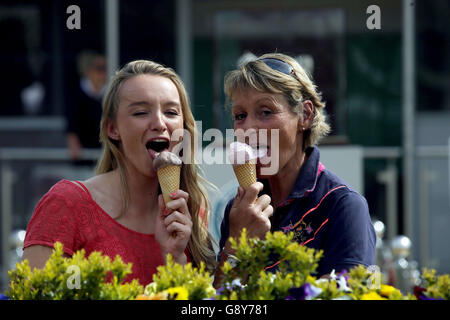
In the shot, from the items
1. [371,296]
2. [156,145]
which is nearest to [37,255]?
[156,145]

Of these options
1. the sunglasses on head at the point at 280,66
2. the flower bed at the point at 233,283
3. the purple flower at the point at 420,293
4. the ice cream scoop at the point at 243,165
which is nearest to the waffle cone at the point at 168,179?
the ice cream scoop at the point at 243,165

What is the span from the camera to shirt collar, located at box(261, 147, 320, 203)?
2664 mm

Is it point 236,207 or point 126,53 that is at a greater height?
point 126,53

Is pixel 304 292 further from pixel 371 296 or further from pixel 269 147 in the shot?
pixel 269 147

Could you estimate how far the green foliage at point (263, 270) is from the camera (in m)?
1.71

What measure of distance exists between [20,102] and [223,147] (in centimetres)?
358

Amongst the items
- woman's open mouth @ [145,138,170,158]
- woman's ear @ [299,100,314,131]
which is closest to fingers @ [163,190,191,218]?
woman's open mouth @ [145,138,170,158]

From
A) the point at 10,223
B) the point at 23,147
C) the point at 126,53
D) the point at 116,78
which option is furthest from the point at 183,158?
the point at 23,147

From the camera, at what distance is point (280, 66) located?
273cm

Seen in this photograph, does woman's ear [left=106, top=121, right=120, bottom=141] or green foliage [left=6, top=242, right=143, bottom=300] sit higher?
woman's ear [left=106, top=121, right=120, bottom=141]

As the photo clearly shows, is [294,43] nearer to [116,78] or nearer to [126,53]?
[126,53]

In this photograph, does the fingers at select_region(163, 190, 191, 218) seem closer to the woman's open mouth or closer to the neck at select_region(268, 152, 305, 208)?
the woman's open mouth

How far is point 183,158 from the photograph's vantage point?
2.91 meters

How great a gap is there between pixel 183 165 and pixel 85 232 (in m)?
0.56
